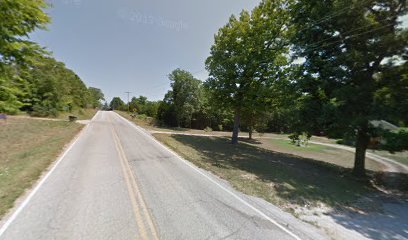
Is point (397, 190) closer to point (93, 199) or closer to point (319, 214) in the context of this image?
point (319, 214)

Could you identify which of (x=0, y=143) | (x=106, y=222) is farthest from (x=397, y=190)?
(x=0, y=143)

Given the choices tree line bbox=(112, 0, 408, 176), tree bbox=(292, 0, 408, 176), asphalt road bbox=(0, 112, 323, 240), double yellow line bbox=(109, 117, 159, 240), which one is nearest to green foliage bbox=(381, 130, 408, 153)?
tree line bbox=(112, 0, 408, 176)

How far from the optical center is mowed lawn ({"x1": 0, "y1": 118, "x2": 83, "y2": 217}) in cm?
659

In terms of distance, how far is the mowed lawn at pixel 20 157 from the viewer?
659 cm

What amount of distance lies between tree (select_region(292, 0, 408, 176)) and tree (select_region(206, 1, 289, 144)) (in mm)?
5241

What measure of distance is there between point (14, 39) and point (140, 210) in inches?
204

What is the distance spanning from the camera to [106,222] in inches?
196

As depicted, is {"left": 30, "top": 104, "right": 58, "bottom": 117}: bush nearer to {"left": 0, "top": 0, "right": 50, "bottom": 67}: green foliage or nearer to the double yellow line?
the double yellow line

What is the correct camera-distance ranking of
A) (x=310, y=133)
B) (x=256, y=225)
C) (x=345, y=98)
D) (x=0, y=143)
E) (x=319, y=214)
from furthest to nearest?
(x=0, y=143) < (x=310, y=133) < (x=345, y=98) < (x=319, y=214) < (x=256, y=225)

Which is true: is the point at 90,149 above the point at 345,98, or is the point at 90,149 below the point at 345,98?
below

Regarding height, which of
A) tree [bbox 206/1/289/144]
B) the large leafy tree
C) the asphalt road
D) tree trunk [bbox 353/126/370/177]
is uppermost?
tree [bbox 206/1/289/144]

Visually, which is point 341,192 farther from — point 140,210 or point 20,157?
point 20,157

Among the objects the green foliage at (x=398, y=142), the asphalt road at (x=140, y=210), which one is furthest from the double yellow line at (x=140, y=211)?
the green foliage at (x=398, y=142)

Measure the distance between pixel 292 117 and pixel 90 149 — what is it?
42.9 ft
